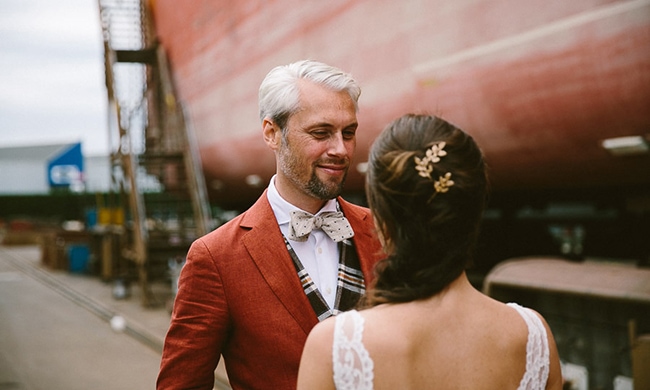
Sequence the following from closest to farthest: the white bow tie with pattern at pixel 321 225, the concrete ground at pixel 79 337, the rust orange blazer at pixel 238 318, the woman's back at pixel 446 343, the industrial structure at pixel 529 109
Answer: the woman's back at pixel 446 343, the rust orange blazer at pixel 238 318, the white bow tie with pattern at pixel 321 225, the industrial structure at pixel 529 109, the concrete ground at pixel 79 337

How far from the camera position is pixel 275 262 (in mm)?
1791

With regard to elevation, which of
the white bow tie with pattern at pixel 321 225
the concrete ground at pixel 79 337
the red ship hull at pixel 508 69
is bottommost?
the concrete ground at pixel 79 337

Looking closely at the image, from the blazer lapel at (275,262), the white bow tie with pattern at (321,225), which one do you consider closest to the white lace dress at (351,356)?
the blazer lapel at (275,262)

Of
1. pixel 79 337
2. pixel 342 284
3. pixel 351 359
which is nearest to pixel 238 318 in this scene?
pixel 342 284

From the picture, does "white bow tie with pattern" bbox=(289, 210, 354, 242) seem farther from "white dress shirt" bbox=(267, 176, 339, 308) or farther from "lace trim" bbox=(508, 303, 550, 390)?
"lace trim" bbox=(508, 303, 550, 390)

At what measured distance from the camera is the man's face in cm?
183

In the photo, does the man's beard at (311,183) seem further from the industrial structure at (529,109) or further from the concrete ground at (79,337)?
the concrete ground at (79,337)

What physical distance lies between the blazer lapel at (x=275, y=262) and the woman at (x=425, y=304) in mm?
375

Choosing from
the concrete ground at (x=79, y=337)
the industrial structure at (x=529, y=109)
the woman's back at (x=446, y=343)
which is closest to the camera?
the woman's back at (x=446, y=343)

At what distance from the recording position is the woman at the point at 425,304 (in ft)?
4.26

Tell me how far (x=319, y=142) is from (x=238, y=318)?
1.73ft

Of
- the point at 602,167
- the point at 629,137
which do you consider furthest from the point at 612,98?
the point at 602,167

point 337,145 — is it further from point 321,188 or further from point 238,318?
point 238,318

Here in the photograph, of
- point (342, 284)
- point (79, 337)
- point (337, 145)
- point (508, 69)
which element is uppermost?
point (508, 69)
